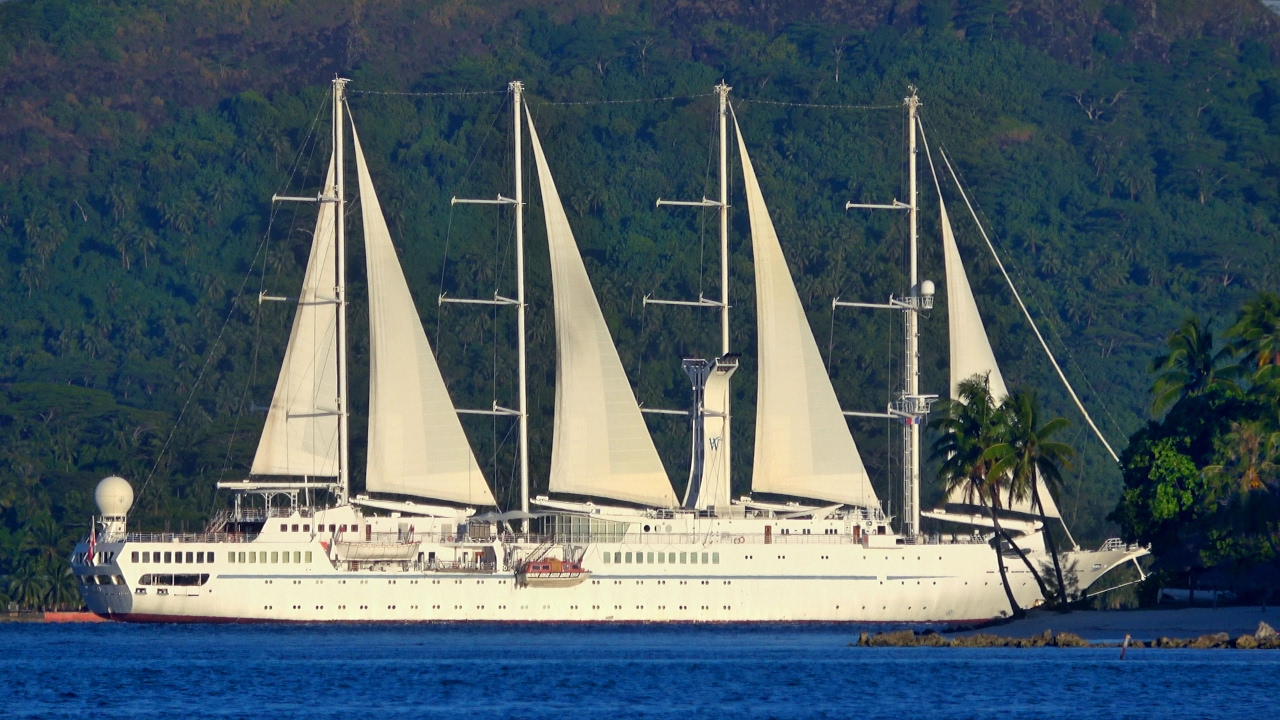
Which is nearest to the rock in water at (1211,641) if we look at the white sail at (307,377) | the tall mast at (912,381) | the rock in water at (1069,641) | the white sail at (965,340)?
the rock in water at (1069,641)

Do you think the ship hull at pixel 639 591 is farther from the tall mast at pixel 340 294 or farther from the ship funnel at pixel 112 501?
the tall mast at pixel 340 294

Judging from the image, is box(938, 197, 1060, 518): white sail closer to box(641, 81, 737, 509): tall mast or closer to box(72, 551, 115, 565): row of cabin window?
box(641, 81, 737, 509): tall mast

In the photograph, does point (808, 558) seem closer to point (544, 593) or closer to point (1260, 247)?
point (544, 593)

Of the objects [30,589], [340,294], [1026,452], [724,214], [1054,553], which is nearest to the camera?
[1026,452]

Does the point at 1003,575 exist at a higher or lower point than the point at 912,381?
lower

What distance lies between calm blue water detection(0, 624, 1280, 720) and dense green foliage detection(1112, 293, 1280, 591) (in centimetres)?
535

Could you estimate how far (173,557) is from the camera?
6788cm

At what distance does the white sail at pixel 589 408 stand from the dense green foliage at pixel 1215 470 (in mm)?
13737

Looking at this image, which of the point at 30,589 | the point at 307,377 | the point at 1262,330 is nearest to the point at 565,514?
the point at 307,377

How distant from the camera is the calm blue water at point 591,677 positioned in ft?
157

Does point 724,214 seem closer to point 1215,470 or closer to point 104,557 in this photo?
point 1215,470

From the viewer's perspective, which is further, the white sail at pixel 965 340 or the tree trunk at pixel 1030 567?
the white sail at pixel 965 340

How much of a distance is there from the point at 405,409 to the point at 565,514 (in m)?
5.62

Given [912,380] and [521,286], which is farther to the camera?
[912,380]
